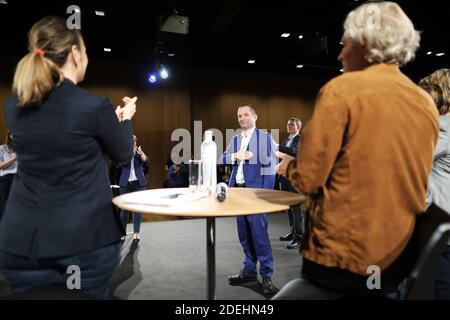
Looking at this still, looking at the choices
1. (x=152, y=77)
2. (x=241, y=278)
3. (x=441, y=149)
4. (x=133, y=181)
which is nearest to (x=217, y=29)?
(x=152, y=77)

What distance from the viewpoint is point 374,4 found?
1114 mm

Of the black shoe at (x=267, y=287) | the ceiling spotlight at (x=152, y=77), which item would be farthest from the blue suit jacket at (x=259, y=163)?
the ceiling spotlight at (x=152, y=77)

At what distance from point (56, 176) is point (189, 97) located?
7601mm

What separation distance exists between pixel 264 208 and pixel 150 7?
5193mm

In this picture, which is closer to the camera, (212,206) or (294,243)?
(212,206)

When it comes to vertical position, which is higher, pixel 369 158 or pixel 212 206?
pixel 369 158

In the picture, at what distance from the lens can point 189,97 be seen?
8.59 metres

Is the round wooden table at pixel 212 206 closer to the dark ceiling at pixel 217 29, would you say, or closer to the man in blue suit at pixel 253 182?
the man in blue suit at pixel 253 182

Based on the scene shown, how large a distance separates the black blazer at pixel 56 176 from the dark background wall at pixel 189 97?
7.06m

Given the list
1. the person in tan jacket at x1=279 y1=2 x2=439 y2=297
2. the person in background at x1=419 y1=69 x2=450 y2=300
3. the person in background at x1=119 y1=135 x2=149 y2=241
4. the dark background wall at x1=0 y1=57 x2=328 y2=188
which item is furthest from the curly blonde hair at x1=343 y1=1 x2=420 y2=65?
the dark background wall at x1=0 y1=57 x2=328 y2=188

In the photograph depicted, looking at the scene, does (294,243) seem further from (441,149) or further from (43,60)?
(43,60)

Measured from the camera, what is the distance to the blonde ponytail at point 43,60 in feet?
3.67
